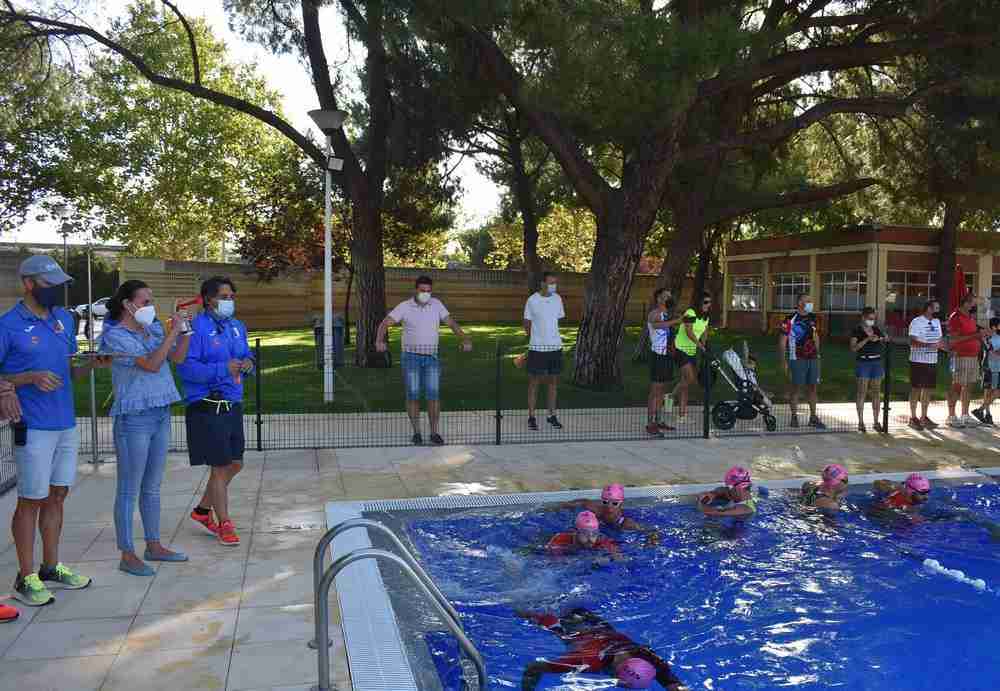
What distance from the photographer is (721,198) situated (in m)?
22.2

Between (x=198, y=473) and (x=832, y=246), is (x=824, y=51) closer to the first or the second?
(x=198, y=473)

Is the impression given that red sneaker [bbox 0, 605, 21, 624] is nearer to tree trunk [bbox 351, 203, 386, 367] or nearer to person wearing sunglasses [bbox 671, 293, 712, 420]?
person wearing sunglasses [bbox 671, 293, 712, 420]

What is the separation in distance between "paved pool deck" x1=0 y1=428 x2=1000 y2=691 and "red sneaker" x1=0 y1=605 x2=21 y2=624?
0.25 feet

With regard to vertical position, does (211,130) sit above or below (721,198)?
above

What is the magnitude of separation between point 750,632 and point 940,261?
27.2 metres

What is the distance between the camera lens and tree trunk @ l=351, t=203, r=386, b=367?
1795 cm

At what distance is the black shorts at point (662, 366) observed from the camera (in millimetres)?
10992

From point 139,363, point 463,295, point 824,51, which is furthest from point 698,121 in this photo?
point 463,295

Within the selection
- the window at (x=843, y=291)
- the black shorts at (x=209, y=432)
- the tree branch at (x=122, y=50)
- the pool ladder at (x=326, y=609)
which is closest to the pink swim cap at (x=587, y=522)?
the pool ladder at (x=326, y=609)

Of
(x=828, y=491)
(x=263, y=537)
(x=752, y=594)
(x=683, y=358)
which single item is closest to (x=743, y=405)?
(x=683, y=358)

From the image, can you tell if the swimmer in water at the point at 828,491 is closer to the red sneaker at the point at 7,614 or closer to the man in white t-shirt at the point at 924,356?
the man in white t-shirt at the point at 924,356

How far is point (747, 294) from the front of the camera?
40812 millimetres

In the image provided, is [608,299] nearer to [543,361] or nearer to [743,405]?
[743,405]

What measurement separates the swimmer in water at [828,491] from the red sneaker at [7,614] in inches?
265
